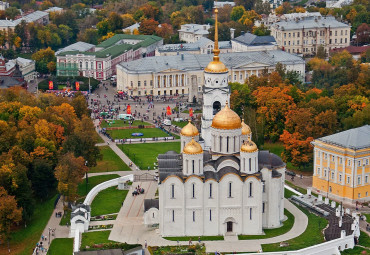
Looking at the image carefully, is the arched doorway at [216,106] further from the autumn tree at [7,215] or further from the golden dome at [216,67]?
the autumn tree at [7,215]

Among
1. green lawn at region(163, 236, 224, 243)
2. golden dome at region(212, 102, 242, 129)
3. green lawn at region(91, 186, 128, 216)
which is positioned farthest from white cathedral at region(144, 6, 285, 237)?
green lawn at region(91, 186, 128, 216)

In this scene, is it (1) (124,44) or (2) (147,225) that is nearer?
(2) (147,225)

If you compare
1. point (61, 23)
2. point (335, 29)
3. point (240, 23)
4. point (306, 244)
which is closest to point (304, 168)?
point (306, 244)

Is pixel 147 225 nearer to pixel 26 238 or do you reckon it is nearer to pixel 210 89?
pixel 26 238

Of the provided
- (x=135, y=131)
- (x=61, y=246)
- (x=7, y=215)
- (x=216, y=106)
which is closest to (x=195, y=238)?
(x=61, y=246)

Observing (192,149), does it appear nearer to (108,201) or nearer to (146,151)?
(108,201)
